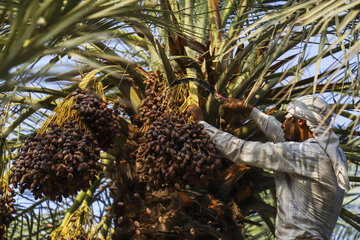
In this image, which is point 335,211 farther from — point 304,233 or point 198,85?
point 198,85

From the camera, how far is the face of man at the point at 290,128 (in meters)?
2.73

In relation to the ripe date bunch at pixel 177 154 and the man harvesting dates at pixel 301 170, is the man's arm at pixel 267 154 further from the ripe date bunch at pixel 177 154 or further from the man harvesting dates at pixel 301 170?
the ripe date bunch at pixel 177 154

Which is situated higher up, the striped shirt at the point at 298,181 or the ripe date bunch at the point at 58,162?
the ripe date bunch at the point at 58,162

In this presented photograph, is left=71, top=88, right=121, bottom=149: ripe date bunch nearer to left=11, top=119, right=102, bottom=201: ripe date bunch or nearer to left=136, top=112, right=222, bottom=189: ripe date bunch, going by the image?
left=11, top=119, right=102, bottom=201: ripe date bunch

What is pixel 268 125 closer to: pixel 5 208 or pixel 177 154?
pixel 177 154

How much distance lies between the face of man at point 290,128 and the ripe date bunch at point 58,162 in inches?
36.6

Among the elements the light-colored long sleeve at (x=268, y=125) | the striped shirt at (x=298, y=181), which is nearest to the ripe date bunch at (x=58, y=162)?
the striped shirt at (x=298, y=181)

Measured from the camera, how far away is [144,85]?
109 inches

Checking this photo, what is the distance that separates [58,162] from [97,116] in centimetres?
28

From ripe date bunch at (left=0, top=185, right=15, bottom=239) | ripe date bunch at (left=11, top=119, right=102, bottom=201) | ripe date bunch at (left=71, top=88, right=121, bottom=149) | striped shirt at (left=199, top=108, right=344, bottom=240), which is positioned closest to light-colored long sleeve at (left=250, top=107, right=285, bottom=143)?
striped shirt at (left=199, top=108, right=344, bottom=240)

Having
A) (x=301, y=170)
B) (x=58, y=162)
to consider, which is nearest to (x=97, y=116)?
(x=58, y=162)

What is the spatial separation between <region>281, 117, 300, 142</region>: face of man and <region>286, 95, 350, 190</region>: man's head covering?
3 centimetres

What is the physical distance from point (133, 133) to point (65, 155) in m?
0.53

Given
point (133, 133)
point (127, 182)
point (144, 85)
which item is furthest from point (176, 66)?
point (127, 182)
